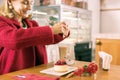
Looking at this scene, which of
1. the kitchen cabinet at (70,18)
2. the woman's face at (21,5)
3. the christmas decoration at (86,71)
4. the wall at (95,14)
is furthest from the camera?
the wall at (95,14)

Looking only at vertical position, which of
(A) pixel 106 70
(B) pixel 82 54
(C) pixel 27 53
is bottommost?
(B) pixel 82 54

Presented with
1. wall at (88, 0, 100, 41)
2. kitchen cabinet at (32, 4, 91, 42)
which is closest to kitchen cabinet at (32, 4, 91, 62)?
kitchen cabinet at (32, 4, 91, 42)

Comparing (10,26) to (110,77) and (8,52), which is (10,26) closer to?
(8,52)

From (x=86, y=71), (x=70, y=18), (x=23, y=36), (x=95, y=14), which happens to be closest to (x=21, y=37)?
(x=23, y=36)

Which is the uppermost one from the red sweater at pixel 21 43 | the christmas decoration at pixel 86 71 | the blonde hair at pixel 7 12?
the blonde hair at pixel 7 12

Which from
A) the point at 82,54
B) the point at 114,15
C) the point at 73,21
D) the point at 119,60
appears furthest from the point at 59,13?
the point at 114,15

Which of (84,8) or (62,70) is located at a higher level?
(84,8)

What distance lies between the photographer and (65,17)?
438 centimetres

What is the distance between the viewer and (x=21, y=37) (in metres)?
1.22

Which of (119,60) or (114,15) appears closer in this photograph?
(119,60)

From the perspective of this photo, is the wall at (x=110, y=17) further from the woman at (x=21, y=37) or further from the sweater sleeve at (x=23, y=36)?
the sweater sleeve at (x=23, y=36)

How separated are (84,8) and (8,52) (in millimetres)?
3993

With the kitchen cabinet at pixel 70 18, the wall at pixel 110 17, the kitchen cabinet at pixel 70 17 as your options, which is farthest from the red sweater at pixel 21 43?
the wall at pixel 110 17

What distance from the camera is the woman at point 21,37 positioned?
4.04ft
